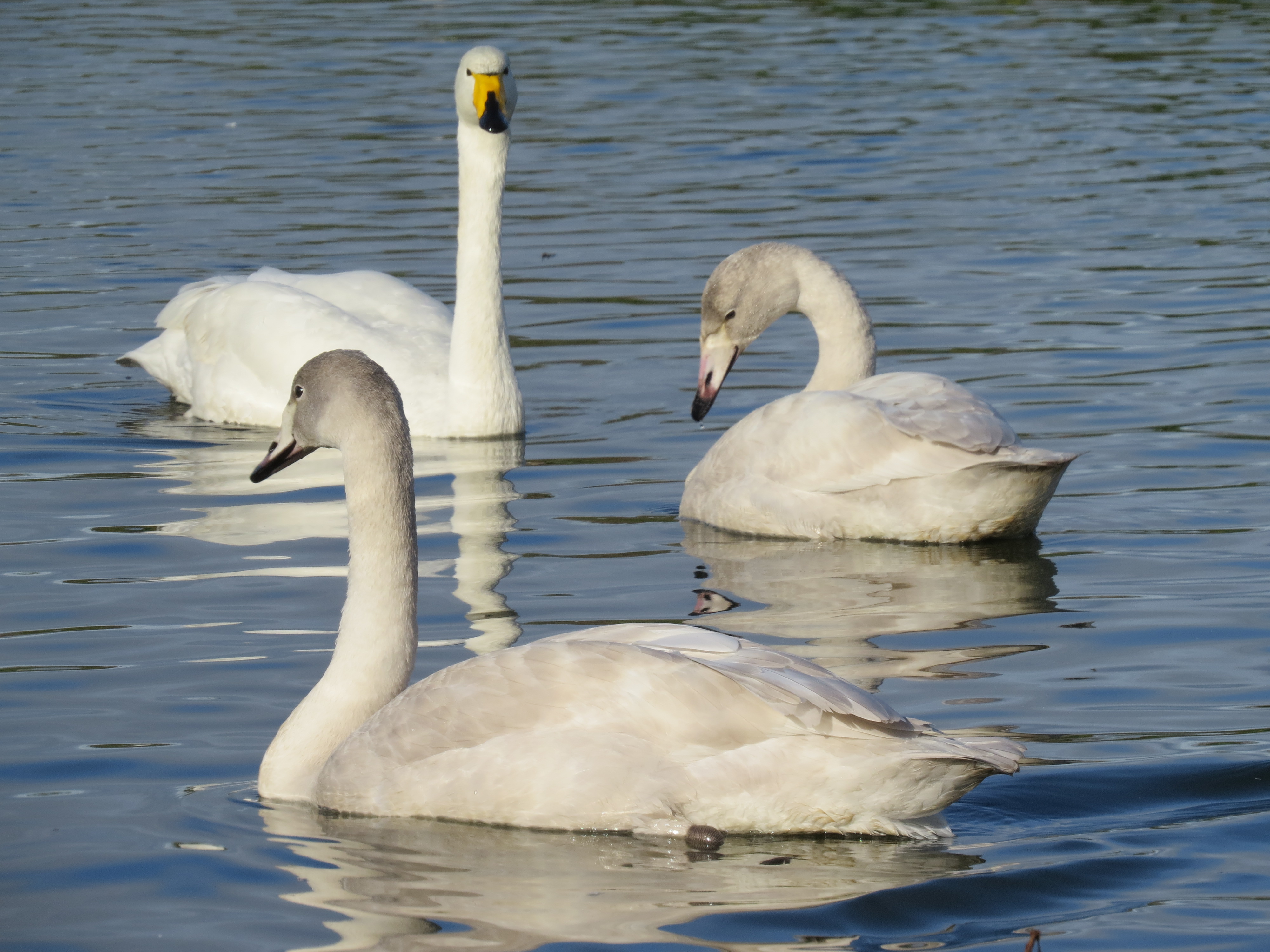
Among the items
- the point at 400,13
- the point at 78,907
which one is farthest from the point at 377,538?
the point at 400,13

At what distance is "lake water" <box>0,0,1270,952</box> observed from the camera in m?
4.99

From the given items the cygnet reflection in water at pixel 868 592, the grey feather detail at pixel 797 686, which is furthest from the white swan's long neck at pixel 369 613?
the cygnet reflection in water at pixel 868 592

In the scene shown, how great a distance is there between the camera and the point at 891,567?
26.9 feet

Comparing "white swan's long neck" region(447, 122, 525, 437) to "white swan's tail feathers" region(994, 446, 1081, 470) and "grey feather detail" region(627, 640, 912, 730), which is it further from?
"grey feather detail" region(627, 640, 912, 730)

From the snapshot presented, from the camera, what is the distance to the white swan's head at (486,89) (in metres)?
10.6

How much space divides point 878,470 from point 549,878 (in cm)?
366

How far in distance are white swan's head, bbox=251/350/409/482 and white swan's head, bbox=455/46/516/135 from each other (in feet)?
15.0

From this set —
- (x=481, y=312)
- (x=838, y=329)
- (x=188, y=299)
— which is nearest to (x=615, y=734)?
(x=838, y=329)

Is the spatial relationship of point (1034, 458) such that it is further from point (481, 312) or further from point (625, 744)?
point (481, 312)

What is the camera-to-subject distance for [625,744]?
207 inches

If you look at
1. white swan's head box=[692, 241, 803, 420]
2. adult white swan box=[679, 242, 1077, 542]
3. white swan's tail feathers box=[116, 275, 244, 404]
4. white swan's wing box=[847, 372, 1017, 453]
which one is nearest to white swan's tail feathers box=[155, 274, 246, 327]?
white swan's tail feathers box=[116, 275, 244, 404]

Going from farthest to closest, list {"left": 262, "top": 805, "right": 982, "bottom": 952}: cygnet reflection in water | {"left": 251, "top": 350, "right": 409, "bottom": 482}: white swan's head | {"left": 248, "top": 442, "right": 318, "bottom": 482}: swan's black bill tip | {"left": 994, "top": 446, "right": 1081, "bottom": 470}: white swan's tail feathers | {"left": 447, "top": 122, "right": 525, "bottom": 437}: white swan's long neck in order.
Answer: {"left": 447, "top": 122, "right": 525, "bottom": 437}: white swan's long neck, {"left": 994, "top": 446, "right": 1081, "bottom": 470}: white swan's tail feathers, {"left": 248, "top": 442, "right": 318, "bottom": 482}: swan's black bill tip, {"left": 251, "top": 350, "right": 409, "bottom": 482}: white swan's head, {"left": 262, "top": 805, "right": 982, "bottom": 952}: cygnet reflection in water

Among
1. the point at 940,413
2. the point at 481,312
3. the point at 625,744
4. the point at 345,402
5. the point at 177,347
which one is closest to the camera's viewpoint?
the point at 625,744

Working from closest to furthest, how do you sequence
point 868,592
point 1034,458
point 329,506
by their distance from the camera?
point 868,592, point 1034,458, point 329,506
